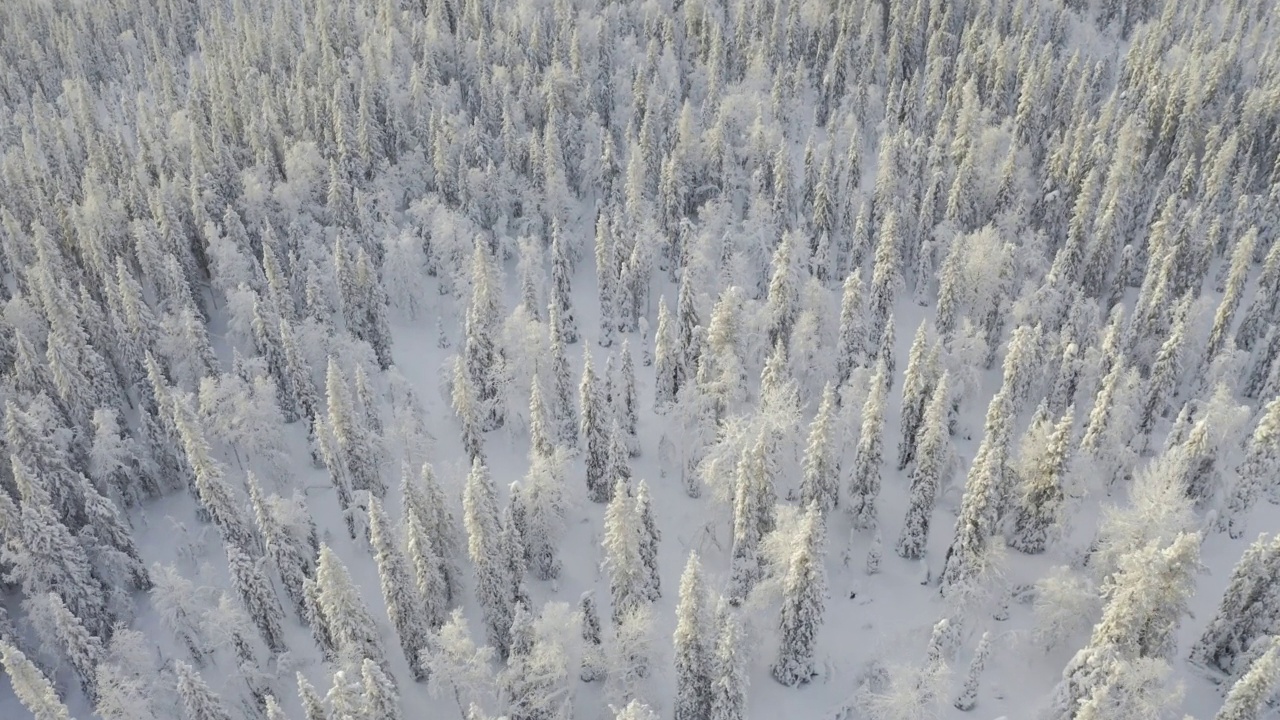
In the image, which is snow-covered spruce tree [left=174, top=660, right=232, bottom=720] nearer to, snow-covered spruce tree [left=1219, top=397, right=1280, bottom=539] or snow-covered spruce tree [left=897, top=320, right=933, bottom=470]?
snow-covered spruce tree [left=897, top=320, right=933, bottom=470]

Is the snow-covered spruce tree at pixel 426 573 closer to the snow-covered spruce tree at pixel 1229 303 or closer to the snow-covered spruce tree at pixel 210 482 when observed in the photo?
the snow-covered spruce tree at pixel 210 482

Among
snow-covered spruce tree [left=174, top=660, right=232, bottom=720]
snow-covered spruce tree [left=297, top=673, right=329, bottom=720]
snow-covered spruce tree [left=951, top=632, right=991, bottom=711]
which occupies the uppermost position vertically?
snow-covered spruce tree [left=297, top=673, right=329, bottom=720]

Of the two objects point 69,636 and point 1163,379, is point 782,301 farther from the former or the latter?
point 69,636

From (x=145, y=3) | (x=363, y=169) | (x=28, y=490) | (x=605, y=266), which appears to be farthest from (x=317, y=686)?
(x=145, y=3)

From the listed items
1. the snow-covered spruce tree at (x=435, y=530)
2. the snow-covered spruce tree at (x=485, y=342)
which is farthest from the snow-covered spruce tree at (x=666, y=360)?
the snow-covered spruce tree at (x=435, y=530)

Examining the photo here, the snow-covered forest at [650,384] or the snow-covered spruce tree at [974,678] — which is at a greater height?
the snow-covered forest at [650,384]

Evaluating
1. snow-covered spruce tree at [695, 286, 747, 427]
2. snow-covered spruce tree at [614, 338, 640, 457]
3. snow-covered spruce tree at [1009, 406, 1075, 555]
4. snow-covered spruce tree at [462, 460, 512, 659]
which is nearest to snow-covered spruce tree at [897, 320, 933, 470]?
snow-covered spruce tree at [1009, 406, 1075, 555]

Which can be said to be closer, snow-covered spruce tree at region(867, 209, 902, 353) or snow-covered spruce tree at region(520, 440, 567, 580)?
snow-covered spruce tree at region(520, 440, 567, 580)

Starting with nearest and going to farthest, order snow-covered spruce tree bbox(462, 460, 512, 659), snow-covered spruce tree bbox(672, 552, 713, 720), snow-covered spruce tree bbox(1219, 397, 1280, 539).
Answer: snow-covered spruce tree bbox(672, 552, 713, 720), snow-covered spruce tree bbox(462, 460, 512, 659), snow-covered spruce tree bbox(1219, 397, 1280, 539)
